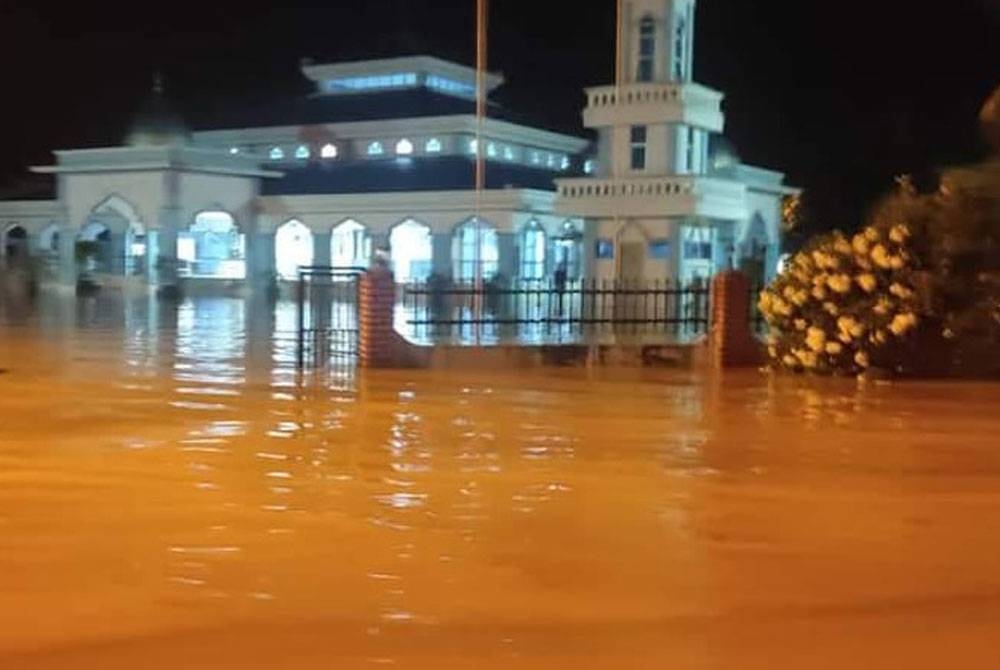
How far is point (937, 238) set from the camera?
1711cm

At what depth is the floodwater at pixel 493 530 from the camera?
20.2ft

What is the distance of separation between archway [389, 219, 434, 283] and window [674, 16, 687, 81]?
12729 mm

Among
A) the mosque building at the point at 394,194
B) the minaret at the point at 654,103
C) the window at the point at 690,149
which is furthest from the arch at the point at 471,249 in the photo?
the window at the point at 690,149

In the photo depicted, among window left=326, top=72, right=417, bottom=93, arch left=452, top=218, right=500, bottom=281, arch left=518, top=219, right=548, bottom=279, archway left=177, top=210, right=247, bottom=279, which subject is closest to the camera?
arch left=452, top=218, right=500, bottom=281

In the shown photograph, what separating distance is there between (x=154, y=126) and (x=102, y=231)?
261 inches

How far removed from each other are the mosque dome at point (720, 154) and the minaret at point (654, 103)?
21.7 ft

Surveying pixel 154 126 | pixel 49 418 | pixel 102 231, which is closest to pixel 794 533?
pixel 49 418

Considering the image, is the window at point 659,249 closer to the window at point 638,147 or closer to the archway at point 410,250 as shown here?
the window at point 638,147

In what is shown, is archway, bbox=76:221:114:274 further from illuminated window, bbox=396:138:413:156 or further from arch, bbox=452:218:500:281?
arch, bbox=452:218:500:281

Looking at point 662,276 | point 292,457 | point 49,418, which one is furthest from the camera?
point 662,276

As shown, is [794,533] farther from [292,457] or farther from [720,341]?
[720,341]

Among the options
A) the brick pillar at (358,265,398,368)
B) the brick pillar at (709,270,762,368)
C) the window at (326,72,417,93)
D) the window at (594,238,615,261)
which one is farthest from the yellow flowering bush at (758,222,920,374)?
the window at (326,72,417,93)

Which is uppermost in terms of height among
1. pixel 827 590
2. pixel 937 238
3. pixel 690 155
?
pixel 690 155

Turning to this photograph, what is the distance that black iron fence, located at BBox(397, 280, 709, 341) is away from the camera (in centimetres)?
2100
